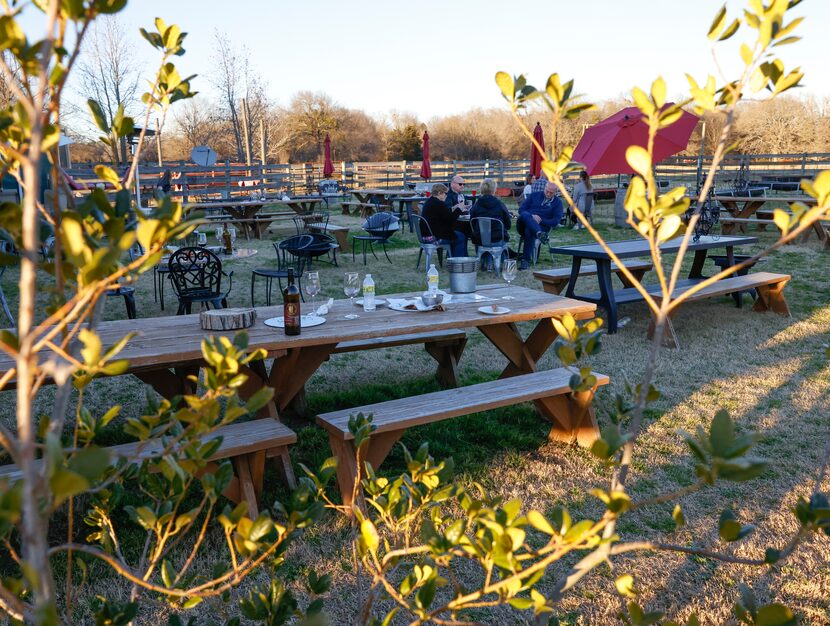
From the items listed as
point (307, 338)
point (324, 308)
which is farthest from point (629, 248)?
point (307, 338)

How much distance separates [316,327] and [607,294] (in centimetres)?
313

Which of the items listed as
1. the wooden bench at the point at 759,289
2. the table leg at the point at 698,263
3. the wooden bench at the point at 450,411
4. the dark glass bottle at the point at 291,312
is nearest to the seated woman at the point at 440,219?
the table leg at the point at 698,263

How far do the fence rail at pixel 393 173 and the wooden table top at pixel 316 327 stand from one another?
44.0 ft

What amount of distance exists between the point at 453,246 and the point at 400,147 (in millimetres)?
24230

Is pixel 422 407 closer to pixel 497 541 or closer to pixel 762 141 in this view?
pixel 497 541

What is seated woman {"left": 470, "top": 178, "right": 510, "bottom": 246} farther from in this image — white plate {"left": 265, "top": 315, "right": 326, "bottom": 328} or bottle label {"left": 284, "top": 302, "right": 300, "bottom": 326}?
bottle label {"left": 284, "top": 302, "right": 300, "bottom": 326}

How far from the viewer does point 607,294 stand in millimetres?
5480

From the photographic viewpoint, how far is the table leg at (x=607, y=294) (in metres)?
5.44

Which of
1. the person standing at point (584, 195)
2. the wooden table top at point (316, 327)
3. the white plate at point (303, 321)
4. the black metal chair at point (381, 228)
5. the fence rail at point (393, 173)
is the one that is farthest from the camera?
the fence rail at point (393, 173)

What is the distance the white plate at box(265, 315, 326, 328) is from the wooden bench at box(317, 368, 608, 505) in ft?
1.60

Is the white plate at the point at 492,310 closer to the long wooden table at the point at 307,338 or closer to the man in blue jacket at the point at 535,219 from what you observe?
the long wooden table at the point at 307,338

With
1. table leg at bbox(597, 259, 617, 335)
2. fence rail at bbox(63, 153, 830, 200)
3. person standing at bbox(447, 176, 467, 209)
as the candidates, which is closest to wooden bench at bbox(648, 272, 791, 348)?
table leg at bbox(597, 259, 617, 335)

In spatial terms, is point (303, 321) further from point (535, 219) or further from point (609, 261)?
point (535, 219)

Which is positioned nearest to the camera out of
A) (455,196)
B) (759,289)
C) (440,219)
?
(759,289)
